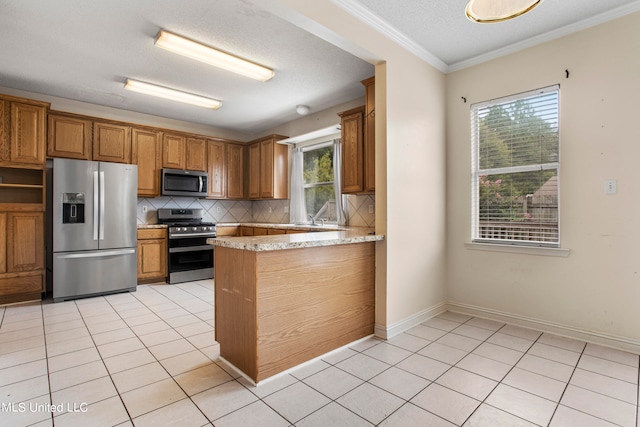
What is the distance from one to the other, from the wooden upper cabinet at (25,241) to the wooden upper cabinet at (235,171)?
2.69 meters

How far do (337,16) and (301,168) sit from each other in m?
3.15

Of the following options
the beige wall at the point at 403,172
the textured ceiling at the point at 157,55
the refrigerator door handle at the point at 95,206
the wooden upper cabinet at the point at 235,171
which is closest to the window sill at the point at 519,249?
the beige wall at the point at 403,172

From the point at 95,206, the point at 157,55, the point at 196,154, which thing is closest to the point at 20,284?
the point at 95,206

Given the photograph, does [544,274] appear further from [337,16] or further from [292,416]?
[337,16]

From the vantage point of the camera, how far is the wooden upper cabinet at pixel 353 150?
3.68 meters

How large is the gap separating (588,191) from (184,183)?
16.9 feet

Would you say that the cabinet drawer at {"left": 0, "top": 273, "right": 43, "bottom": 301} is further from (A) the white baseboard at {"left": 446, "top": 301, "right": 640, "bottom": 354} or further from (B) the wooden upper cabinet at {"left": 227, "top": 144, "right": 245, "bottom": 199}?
(A) the white baseboard at {"left": 446, "top": 301, "right": 640, "bottom": 354}

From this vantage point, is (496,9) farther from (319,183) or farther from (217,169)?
(217,169)

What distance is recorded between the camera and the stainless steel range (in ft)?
15.8

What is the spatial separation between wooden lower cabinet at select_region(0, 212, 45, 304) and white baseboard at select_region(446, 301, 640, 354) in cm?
490

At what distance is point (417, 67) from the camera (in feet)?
9.97

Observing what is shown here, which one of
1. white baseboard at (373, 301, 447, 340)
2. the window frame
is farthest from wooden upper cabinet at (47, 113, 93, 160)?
white baseboard at (373, 301, 447, 340)

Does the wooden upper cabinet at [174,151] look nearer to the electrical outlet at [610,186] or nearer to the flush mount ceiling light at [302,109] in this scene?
the flush mount ceiling light at [302,109]

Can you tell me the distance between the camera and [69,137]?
4.18 metres
